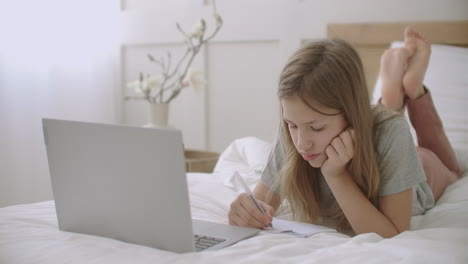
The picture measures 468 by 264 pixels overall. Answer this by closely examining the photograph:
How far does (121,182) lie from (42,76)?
1727 millimetres

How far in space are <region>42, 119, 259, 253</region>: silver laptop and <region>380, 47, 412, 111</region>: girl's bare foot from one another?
2.72 ft

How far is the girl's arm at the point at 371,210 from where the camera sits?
3.73ft

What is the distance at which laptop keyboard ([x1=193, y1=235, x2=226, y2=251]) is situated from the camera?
3.21ft

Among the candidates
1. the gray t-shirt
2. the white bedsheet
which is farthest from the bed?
the gray t-shirt

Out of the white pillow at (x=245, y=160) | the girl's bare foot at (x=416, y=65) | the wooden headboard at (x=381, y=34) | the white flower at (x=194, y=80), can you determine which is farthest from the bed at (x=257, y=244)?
the white flower at (x=194, y=80)

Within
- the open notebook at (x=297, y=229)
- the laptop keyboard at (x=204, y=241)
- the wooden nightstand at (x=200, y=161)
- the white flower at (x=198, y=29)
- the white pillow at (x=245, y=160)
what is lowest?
the wooden nightstand at (x=200, y=161)

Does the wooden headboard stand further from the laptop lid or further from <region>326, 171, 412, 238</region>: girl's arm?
the laptop lid

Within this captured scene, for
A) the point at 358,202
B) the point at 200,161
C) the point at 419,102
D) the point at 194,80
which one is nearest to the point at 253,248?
the point at 358,202

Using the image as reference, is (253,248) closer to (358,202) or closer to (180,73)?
(358,202)

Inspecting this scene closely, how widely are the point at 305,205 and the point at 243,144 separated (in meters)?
0.77

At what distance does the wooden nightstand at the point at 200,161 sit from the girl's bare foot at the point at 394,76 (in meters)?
0.93

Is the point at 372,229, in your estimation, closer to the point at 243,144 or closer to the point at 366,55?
the point at 243,144

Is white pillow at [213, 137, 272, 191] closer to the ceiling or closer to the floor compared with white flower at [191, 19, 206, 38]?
closer to the floor

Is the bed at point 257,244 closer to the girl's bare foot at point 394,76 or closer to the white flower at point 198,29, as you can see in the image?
Result: the girl's bare foot at point 394,76
